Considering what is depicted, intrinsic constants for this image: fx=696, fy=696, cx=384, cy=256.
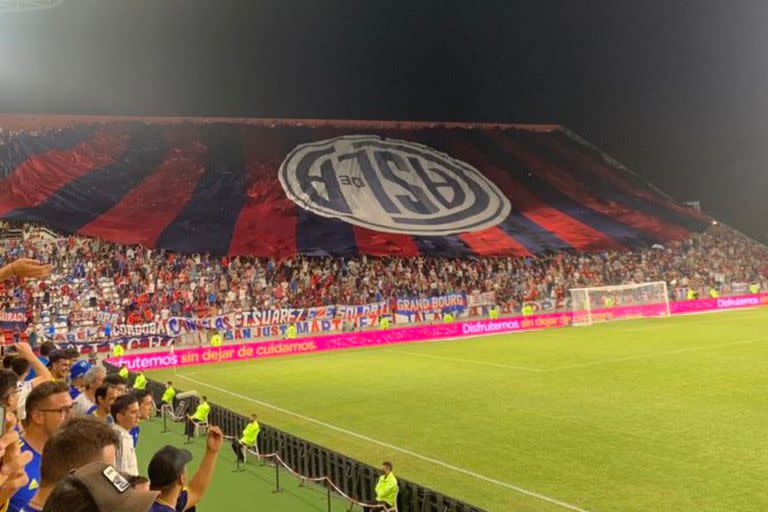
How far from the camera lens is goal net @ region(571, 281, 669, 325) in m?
39.9

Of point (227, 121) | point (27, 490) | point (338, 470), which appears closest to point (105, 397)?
point (27, 490)

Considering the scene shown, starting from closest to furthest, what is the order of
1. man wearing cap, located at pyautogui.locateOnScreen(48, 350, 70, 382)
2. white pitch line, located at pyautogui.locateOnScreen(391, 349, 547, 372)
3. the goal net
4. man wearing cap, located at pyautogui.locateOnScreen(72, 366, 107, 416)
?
man wearing cap, located at pyautogui.locateOnScreen(72, 366, 107, 416) → man wearing cap, located at pyautogui.locateOnScreen(48, 350, 70, 382) → white pitch line, located at pyautogui.locateOnScreen(391, 349, 547, 372) → the goal net

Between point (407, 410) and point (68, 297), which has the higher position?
point (68, 297)

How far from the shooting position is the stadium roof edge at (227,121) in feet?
151

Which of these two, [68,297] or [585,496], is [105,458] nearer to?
[585,496]

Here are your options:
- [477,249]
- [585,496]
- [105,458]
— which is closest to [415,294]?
[477,249]

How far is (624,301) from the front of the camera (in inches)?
1613

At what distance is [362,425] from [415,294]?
23.4 meters

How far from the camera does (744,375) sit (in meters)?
21.3

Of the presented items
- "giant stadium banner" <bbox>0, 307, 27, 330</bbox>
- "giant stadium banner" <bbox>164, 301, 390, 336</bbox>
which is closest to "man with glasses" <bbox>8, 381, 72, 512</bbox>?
"giant stadium banner" <bbox>0, 307, 27, 330</bbox>

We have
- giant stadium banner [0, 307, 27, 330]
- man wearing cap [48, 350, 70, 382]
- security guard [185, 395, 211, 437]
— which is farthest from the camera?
giant stadium banner [0, 307, 27, 330]

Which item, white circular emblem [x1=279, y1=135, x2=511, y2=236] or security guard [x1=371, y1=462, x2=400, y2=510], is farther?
white circular emblem [x1=279, y1=135, x2=511, y2=236]

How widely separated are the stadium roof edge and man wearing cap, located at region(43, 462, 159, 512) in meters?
48.9

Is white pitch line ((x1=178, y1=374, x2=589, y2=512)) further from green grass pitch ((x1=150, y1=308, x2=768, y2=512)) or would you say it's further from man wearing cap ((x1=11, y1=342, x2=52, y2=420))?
man wearing cap ((x1=11, y1=342, x2=52, y2=420))
